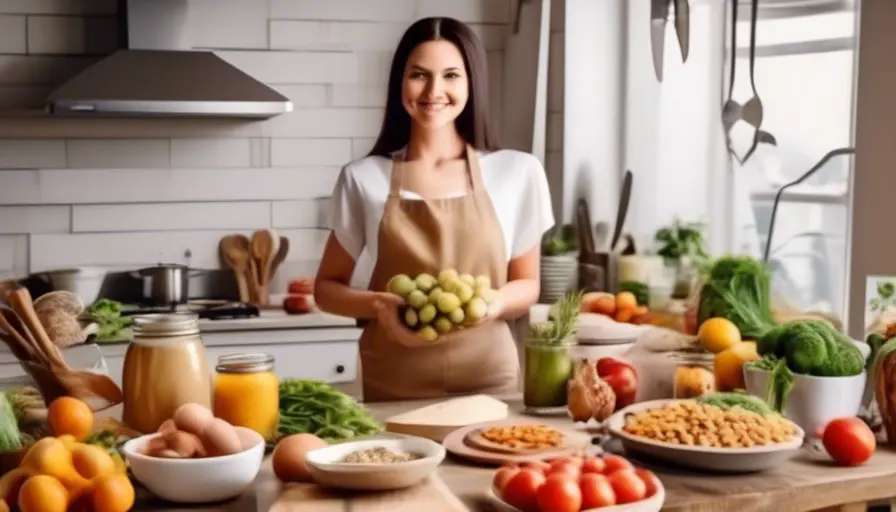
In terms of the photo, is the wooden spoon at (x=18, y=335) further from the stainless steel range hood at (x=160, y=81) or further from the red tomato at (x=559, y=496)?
the stainless steel range hood at (x=160, y=81)

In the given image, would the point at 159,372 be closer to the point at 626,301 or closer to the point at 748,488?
the point at 748,488

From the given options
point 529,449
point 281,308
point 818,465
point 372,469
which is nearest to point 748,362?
point 818,465

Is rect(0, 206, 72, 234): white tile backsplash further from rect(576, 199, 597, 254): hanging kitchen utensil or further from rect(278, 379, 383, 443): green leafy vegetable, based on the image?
rect(278, 379, 383, 443): green leafy vegetable

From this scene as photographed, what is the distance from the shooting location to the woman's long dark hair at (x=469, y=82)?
8.41 feet

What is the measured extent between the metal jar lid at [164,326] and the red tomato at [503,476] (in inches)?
21.2

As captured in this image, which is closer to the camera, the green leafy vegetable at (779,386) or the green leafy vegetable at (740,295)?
the green leafy vegetable at (779,386)

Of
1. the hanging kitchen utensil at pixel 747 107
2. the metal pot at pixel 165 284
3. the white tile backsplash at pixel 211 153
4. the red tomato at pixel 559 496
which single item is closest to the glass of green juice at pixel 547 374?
the red tomato at pixel 559 496

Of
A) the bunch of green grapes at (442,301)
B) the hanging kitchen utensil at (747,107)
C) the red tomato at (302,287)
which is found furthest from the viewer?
the red tomato at (302,287)

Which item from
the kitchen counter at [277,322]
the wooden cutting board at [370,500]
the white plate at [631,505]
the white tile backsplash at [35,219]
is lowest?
the kitchen counter at [277,322]

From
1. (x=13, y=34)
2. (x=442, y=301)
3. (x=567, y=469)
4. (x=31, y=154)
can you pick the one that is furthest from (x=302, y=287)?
(x=567, y=469)

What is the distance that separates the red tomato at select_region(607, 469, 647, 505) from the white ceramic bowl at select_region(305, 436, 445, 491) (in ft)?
0.80

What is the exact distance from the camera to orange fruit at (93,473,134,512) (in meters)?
1.37

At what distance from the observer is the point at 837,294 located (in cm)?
269

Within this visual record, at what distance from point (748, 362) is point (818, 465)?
249 mm
